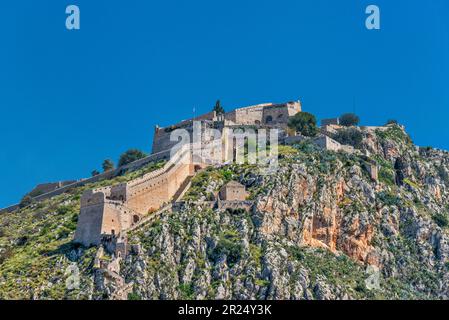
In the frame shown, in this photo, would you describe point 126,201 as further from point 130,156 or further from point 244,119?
point 244,119

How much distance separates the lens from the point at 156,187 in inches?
3930

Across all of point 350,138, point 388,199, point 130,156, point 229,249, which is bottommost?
point 229,249

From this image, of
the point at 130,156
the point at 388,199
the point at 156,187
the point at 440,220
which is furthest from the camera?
the point at 130,156

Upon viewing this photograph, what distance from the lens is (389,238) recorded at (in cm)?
10350

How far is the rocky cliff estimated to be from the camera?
3410 inches

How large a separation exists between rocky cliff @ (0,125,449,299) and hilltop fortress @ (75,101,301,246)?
1825 mm

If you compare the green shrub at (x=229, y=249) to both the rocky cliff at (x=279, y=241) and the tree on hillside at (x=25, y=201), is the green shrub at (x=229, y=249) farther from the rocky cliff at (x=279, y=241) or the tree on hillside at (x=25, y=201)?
the tree on hillside at (x=25, y=201)

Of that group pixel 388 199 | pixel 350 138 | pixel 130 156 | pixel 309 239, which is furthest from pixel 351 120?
pixel 309 239

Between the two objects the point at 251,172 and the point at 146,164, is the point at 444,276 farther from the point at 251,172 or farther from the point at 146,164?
the point at 146,164

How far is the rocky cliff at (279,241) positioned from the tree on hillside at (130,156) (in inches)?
362

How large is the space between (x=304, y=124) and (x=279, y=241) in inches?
1200

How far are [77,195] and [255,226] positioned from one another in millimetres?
26781

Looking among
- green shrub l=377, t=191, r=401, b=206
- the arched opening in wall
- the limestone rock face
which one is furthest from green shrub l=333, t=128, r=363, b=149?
green shrub l=377, t=191, r=401, b=206
